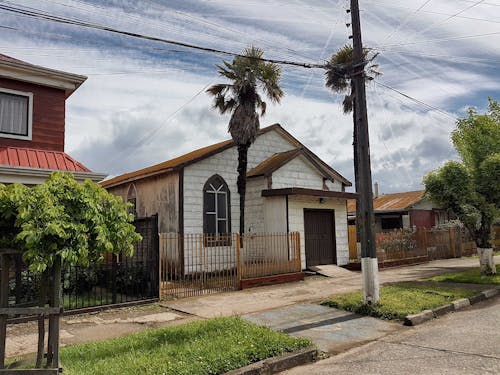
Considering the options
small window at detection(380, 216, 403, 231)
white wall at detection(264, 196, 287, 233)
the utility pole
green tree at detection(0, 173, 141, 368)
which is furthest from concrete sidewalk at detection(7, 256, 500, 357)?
small window at detection(380, 216, 403, 231)

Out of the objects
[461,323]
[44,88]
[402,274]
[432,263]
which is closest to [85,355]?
[461,323]

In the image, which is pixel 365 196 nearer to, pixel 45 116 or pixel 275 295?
pixel 275 295

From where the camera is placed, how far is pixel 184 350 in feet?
20.0

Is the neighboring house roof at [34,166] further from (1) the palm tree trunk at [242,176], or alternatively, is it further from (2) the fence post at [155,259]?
(1) the palm tree trunk at [242,176]

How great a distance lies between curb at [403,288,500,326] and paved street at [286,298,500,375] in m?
0.22

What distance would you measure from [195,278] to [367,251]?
555 cm

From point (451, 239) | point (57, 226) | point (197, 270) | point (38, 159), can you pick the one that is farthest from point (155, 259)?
point (451, 239)

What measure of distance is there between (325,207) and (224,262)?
18.4ft

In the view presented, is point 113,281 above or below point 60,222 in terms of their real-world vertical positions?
below

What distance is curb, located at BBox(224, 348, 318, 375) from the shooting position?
567 centimetres

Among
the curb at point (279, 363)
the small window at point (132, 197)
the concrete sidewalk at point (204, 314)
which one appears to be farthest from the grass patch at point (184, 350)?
the small window at point (132, 197)

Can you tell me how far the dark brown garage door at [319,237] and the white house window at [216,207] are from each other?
10.6 ft

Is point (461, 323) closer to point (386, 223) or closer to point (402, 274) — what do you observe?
point (402, 274)

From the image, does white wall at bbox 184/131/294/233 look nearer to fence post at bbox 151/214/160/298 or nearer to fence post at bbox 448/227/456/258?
fence post at bbox 151/214/160/298
